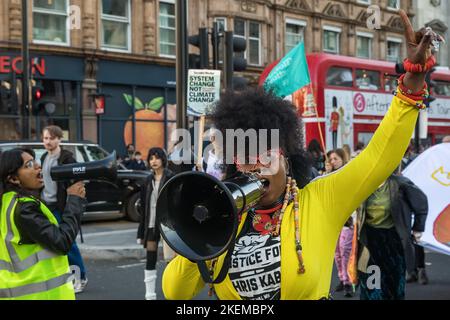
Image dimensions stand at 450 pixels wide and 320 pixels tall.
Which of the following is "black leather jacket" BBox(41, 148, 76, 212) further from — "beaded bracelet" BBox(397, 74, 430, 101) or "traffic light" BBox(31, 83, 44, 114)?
"traffic light" BBox(31, 83, 44, 114)

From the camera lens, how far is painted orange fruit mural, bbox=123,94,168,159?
22188 millimetres

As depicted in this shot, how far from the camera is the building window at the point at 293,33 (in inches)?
1064

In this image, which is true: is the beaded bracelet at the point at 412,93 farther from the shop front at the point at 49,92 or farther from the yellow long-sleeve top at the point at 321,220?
the shop front at the point at 49,92

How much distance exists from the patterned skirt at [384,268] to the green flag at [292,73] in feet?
12.6

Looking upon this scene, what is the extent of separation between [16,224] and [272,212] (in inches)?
61.7

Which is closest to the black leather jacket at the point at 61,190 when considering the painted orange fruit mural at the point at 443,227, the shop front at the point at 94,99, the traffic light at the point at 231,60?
the traffic light at the point at 231,60

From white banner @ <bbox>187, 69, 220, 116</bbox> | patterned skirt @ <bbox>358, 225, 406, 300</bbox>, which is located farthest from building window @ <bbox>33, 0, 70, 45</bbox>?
patterned skirt @ <bbox>358, 225, 406, 300</bbox>

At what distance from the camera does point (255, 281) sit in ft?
7.69

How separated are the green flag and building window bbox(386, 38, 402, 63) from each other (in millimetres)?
22923

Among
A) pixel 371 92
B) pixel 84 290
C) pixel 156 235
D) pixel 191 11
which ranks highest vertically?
pixel 191 11

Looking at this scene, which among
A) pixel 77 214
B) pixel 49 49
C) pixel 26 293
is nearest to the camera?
pixel 26 293

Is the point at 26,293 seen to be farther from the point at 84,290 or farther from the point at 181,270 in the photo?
the point at 84,290

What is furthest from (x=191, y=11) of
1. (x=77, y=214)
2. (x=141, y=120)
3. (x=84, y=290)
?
(x=77, y=214)

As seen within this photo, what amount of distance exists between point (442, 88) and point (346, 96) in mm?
4899
